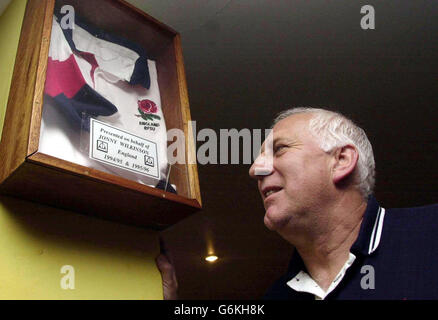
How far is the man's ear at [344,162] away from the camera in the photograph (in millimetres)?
1323

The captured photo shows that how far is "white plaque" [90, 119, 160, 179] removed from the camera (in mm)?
1056

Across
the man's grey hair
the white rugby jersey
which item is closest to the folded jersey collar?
the white rugby jersey

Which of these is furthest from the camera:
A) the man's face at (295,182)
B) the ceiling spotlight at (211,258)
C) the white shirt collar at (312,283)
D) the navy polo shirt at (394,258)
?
the ceiling spotlight at (211,258)

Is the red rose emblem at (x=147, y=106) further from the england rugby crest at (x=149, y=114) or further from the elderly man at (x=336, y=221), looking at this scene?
the elderly man at (x=336, y=221)

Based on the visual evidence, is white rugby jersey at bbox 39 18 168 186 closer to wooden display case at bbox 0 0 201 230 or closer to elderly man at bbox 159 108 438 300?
wooden display case at bbox 0 0 201 230

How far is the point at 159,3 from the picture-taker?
1.47 m

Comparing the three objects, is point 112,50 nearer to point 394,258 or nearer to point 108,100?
point 108,100

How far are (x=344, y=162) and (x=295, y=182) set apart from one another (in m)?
0.16

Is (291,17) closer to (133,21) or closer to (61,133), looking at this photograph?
(133,21)

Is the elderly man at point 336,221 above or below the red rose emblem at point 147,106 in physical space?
below

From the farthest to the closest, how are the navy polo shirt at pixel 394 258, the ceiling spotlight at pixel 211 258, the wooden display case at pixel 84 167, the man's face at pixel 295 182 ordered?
the ceiling spotlight at pixel 211 258 → the man's face at pixel 295 182 → the navy polo shirt at pixel 394 258 → the wooden display case at pixel 84 167

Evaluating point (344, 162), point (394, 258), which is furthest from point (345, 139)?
point (394, 258)

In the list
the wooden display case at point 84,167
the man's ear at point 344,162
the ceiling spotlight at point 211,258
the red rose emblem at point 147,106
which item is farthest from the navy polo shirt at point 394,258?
the ceiling spotlight at point 211,258

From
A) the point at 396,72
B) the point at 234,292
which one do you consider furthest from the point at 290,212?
the point at 234,292
